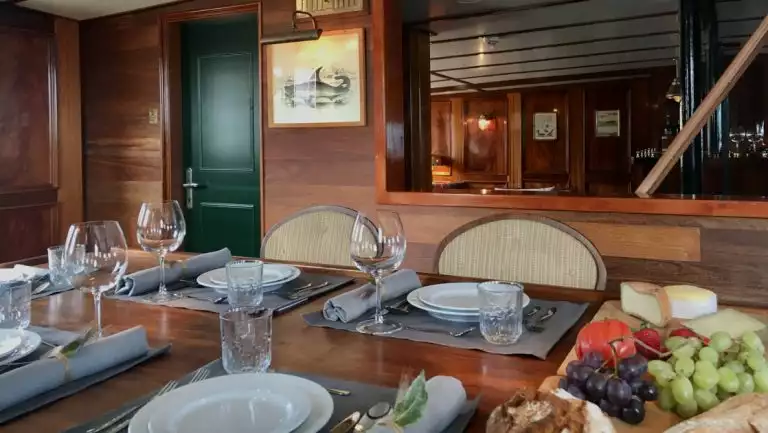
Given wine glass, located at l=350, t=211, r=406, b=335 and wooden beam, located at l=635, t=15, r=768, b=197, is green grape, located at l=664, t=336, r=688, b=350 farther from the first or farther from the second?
wooden beam, located at l=635, t=15, r=768, b=197

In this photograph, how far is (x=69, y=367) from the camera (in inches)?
34.9

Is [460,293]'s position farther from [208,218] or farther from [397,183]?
[208,218]

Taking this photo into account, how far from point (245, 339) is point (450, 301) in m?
0.53

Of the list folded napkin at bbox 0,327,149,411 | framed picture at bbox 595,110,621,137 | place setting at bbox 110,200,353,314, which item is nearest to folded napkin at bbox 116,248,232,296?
place setting at bbox 110,200,353,314

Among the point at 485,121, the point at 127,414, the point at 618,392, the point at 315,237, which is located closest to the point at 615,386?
the point at 618,392

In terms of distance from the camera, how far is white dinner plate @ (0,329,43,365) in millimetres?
955

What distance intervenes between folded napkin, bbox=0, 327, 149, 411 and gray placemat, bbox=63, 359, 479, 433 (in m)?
0.13

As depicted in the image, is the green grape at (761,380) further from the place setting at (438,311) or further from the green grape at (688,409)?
the place setting at (438,311)

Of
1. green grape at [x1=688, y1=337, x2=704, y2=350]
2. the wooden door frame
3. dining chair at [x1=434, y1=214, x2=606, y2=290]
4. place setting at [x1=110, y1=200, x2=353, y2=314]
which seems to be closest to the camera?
green grape at [x1=688, y1=337, x2=704, y2=350]

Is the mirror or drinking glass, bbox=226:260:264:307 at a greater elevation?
the mirror

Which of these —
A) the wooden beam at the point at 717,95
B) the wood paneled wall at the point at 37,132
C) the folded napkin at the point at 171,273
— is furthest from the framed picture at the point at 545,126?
the folded napkin at the point at 171,273

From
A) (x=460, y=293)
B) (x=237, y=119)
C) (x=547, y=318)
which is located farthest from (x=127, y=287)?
(x=237, y=119)

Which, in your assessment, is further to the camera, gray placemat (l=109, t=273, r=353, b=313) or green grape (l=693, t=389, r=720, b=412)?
gray placemat (l=109, t=273, r=353, b=313)

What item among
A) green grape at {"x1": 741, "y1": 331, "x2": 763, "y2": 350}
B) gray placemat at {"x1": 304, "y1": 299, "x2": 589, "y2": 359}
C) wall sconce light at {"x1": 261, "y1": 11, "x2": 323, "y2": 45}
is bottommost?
gray placemat at {"x1": 304, "y1": 299, "x2": 589, "y2": 359}
